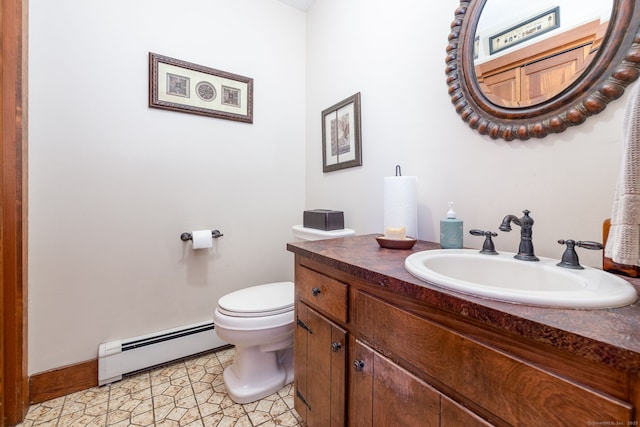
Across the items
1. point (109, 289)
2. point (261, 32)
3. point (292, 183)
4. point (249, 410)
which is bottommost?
point (249, 410)

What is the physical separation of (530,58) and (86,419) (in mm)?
2285

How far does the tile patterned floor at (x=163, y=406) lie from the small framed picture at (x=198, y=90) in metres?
1.55

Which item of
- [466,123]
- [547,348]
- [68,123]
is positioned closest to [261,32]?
[68,123]

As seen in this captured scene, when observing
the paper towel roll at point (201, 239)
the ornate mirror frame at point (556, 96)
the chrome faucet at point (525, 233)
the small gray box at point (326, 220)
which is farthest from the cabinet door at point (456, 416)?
the paper towel roll at point (201, 239)

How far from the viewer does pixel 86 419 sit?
1198mm

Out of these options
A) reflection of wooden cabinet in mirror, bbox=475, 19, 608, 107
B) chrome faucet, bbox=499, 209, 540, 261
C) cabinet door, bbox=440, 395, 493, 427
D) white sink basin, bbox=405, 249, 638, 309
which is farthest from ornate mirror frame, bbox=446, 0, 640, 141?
cabinet door, bbox=440, 395, 493, 427

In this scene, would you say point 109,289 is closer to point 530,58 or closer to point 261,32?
point 261,32

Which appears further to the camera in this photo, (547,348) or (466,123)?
(466,123)

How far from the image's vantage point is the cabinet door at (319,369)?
871 mm

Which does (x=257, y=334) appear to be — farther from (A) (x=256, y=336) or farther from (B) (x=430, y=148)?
(B) (x=430, y=148)

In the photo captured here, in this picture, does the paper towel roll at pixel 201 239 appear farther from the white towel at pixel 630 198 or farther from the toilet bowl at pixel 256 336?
the white towel at pixel 630 198

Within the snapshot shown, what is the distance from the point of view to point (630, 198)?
47 centimetres

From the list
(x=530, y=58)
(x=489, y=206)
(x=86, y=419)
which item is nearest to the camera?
(x=530, y=58)

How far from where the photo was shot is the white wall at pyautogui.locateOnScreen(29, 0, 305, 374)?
1.32 metres
